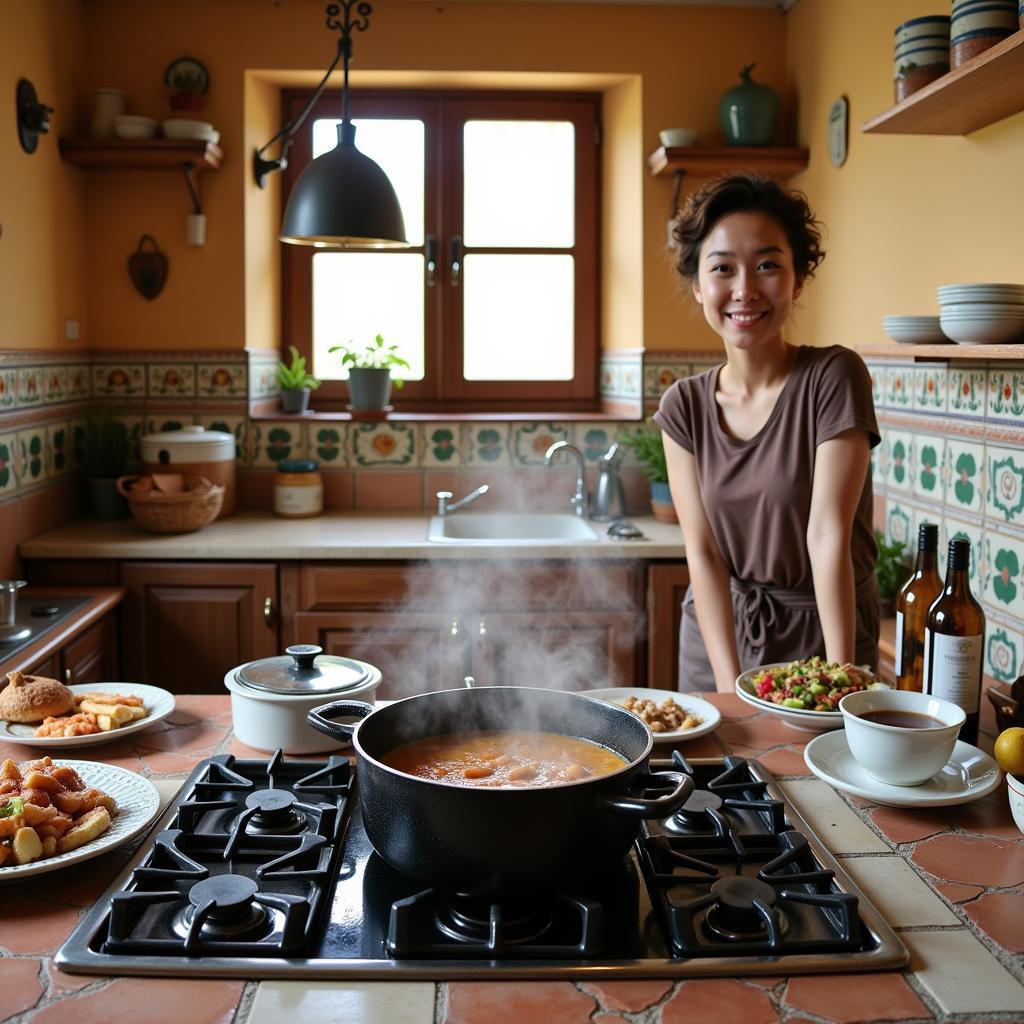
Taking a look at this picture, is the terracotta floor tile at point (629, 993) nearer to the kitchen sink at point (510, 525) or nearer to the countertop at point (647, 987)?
the countertop at point (647, 987)

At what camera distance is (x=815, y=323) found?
12.6 feet

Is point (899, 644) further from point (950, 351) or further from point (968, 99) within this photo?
point (968, 99)

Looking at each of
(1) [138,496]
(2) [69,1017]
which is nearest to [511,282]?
(1) [138,496]

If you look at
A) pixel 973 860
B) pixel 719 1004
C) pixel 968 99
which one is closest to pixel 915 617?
pixel 973 860

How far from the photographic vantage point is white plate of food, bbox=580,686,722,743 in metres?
1.60

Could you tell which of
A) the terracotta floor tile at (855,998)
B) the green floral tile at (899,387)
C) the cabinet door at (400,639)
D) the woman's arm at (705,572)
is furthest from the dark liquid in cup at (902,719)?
the cabinet door at (400,639)

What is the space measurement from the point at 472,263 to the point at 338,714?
3.18 metres

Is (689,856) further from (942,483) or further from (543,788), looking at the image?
(942,483)

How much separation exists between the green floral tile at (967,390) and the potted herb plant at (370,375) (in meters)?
2.00

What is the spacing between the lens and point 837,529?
2178mm

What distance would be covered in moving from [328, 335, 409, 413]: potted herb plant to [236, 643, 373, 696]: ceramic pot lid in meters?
2.56

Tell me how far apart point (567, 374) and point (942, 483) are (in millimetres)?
1886

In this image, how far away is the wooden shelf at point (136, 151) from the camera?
3.73 meters

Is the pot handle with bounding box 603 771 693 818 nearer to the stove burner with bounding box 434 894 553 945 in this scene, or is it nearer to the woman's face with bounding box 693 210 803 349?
the stove burner with bounding box 434 894 553 945
